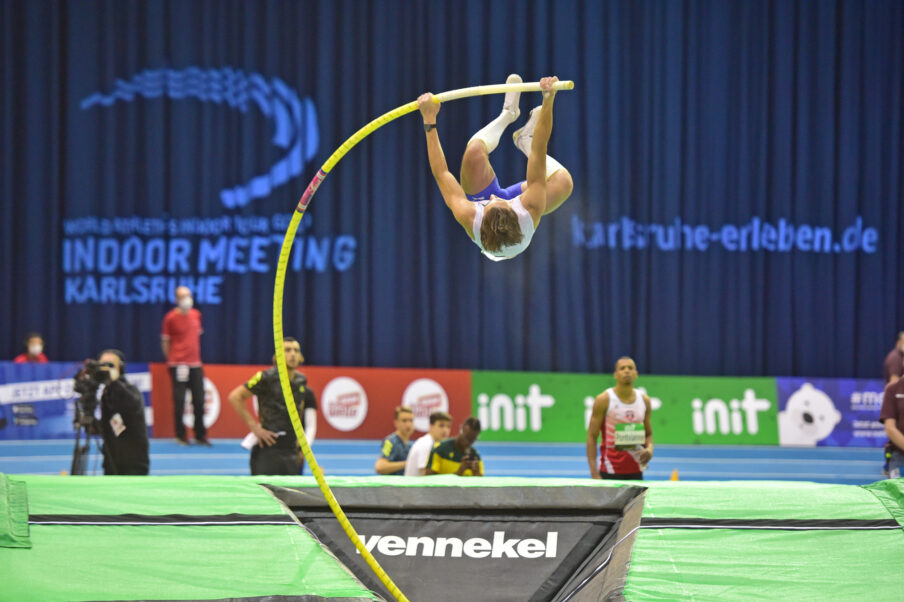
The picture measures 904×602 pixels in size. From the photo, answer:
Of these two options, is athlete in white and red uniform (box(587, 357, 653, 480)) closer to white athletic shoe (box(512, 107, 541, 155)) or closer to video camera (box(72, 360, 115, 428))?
white athletic shoe (box(512, 107, 541, 155))

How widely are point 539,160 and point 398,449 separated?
11.9ft

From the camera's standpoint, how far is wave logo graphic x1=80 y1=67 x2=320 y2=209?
14250 millimetres

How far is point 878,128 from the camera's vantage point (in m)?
14.6

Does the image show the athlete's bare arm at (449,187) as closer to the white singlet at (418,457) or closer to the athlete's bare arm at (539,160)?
the athlete's bare arm at (539,160)

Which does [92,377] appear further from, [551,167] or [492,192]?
[551,167]

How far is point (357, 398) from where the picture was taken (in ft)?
40.3

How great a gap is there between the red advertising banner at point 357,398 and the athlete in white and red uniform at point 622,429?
5.35 metres

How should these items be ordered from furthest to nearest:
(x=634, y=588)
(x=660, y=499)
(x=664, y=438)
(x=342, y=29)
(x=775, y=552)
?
(x=342, y=29) → (x=664, y=438) → (x=660, y=499) → (x=775, y=552) → (x=634, y=588)

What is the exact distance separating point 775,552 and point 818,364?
1080cm

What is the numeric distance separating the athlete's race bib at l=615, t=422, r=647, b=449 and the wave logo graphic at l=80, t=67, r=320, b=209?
8.62 meters


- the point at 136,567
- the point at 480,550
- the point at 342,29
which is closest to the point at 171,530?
the point at 136,567

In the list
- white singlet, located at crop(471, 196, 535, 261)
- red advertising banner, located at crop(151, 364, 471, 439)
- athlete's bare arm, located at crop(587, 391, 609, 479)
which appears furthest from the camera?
red advertising banner, located at crop(151, 364, 471, 439)

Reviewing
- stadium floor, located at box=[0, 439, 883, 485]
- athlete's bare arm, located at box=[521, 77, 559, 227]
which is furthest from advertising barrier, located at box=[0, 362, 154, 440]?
athlete's bare arm, located at box=[521, 77, 559, 227]

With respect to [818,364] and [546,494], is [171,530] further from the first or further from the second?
[818,364]
